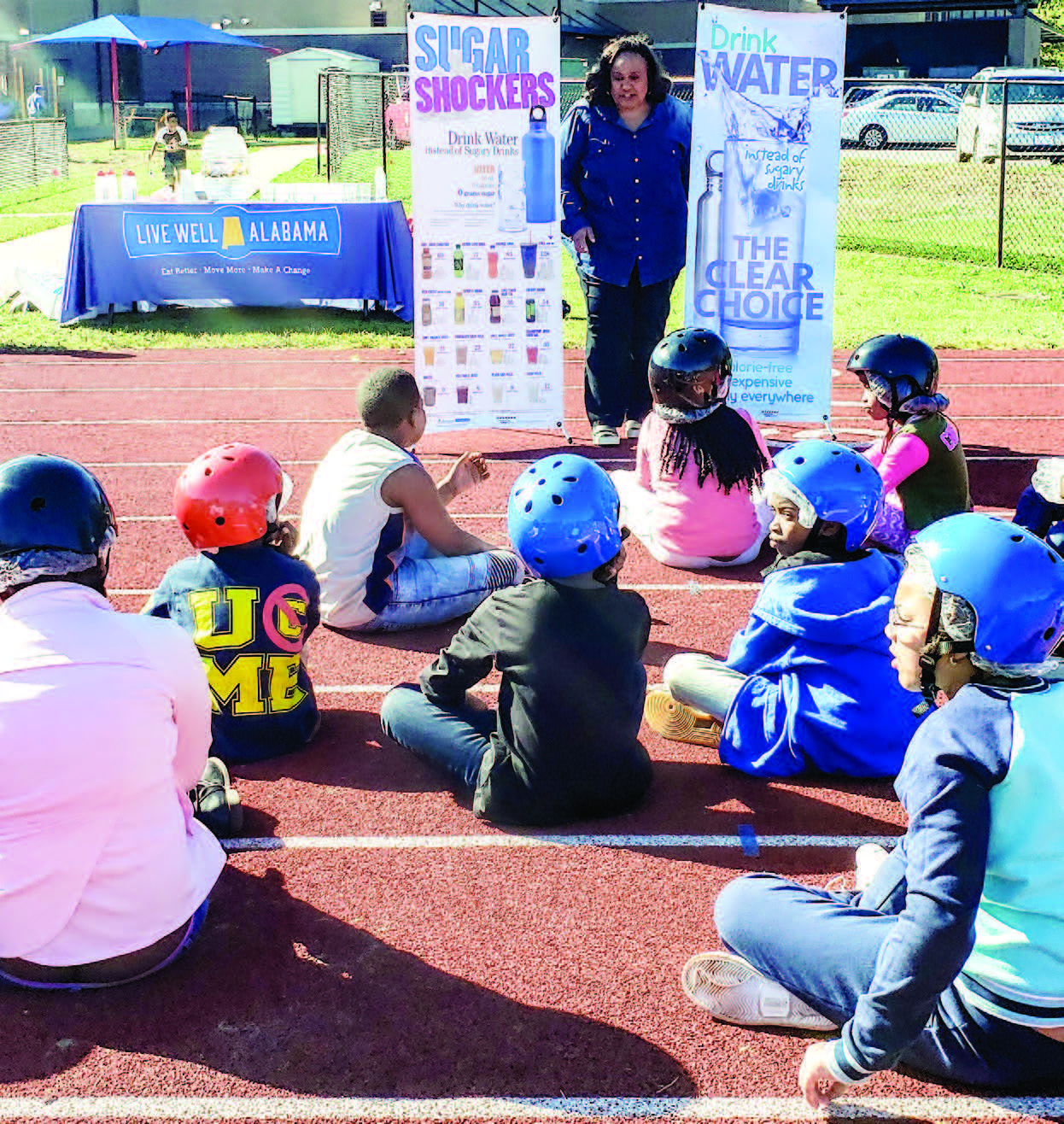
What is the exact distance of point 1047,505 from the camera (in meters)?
6.17

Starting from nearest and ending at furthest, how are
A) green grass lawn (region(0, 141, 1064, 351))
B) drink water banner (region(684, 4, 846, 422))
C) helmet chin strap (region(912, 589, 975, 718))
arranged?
helmet chin strap (region(912, 589, 975, 718)) → drink water banner (region(684, 4, 846, 422)) → green grass lawn (region(0, 141, 1064, 351))

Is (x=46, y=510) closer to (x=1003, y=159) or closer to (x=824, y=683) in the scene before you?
(x=824, y=683)

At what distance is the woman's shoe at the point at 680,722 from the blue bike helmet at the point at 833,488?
0.95 meters

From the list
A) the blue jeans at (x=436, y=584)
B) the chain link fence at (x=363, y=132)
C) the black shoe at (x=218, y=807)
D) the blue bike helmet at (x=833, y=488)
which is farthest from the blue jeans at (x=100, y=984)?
the chain link fence at (x=363, y=132)

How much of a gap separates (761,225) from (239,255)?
7043 mm

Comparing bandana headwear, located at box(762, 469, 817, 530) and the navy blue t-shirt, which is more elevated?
bandana headwear, located at box(762, 469, 817, 530)

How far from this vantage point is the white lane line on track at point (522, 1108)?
3248 millimetres

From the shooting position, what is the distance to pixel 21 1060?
11.3ft

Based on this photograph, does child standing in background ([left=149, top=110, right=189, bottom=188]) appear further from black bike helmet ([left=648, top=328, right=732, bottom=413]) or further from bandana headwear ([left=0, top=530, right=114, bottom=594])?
bandana headwear ([left=0, top=530, right=114, bottom=594])

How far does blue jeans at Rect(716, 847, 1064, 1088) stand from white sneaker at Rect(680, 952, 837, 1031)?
0.04 metres

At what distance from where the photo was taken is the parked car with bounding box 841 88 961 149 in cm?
3092

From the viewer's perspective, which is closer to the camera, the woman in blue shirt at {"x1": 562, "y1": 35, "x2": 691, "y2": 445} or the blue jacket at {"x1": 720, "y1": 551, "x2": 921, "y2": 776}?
the blue jacket at {"x1": 720, "y1": 551, "x2": 921, "y2": 776}

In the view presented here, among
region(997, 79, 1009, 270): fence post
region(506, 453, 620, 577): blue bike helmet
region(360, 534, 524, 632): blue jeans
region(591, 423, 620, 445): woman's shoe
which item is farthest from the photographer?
region(997, 79, 1009, 270): fence post

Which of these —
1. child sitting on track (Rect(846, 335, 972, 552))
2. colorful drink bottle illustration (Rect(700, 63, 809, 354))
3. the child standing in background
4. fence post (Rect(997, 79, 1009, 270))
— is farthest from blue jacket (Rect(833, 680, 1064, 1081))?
the child standing in background
